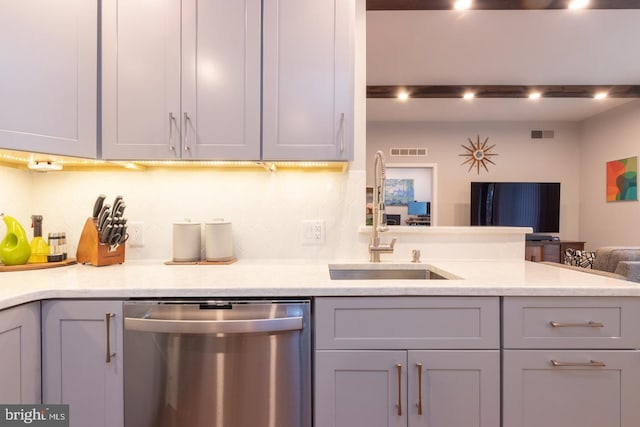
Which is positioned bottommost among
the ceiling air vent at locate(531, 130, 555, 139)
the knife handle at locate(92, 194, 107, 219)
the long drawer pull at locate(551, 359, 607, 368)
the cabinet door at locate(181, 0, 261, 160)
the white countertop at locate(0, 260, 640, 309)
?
the long drawer pull at locate(551, 359, 607, 368)

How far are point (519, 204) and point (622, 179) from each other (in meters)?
1.31

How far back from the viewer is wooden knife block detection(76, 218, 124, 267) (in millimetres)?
1525

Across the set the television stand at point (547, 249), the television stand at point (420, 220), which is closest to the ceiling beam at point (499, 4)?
the television stand at point (547, 249)

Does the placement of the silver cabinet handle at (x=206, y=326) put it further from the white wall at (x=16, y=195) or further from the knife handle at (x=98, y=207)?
the white wall at (x=16, y=195)

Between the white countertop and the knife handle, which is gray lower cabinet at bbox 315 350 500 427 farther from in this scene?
the knife handle

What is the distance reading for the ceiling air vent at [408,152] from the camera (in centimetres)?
579

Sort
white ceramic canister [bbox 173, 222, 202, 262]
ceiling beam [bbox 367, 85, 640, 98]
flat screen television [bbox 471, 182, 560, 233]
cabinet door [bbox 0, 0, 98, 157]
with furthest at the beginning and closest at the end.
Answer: flat screen television [bbox 471, 182, 560, 233], ceiling beam [bbox 367, 85, 640, 98], white ceramic canister [bbox 173, 222, 202, 262], cabinet door [bbox 0, 0, 98, 157]

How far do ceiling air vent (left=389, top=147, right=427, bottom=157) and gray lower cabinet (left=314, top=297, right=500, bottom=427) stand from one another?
493 cm

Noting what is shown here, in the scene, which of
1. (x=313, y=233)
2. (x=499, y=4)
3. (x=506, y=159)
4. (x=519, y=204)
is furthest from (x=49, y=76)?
(x=506, y=159)

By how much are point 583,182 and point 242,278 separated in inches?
254

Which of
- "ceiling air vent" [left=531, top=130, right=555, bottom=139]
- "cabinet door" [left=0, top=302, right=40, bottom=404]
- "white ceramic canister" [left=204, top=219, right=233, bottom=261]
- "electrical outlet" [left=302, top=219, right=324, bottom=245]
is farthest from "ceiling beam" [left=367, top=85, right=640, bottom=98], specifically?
"cabinet door" [left=0, top=302, right=40, bottom=404]

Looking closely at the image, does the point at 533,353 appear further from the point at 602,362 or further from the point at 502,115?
the point at 502,115

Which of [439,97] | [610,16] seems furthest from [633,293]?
[439,97]

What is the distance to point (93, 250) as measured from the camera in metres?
1.54
